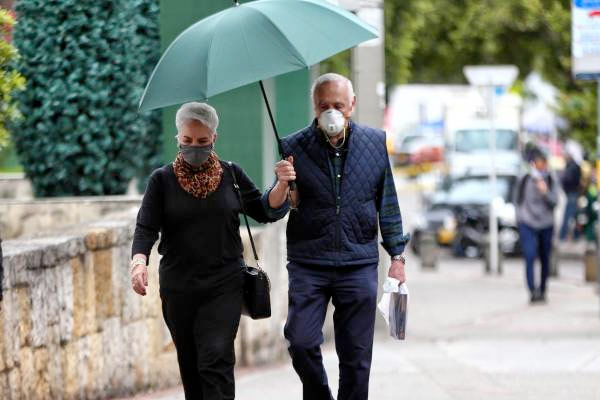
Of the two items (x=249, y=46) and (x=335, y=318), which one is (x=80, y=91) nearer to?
(x=335, y=318)

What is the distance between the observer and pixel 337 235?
6344mm

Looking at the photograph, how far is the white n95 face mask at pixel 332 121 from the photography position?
6.22 m

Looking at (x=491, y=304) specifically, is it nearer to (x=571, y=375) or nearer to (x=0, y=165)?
(x=571, y=375)

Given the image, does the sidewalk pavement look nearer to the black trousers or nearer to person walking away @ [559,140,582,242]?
the black trousers

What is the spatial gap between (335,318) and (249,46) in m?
1.35

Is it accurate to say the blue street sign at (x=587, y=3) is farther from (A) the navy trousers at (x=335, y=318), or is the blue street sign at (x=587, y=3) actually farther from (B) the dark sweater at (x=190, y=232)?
(B) the dark sweater at (x=190, y=232)

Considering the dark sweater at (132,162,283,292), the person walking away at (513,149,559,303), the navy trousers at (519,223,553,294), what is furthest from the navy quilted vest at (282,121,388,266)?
the navy trousers at (519,223,553,294)

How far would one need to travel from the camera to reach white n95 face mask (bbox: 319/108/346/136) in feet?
20.4

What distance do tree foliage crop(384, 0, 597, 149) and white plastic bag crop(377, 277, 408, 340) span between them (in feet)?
52.6

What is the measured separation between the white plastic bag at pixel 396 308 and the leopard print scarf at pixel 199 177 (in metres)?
1.03

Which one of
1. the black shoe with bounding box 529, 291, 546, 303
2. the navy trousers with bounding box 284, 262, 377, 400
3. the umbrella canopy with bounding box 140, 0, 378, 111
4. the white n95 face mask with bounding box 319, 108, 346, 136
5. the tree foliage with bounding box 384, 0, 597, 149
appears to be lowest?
the black shoe with bounding box 529, 291, 546, 303

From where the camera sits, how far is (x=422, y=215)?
2716 cm

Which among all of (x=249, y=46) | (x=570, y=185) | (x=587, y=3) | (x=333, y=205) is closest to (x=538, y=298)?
(x=587, y=3)

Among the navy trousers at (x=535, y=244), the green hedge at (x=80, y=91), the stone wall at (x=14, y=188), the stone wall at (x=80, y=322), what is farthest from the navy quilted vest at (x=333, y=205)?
the navy trousers at (x=535, y=244)
